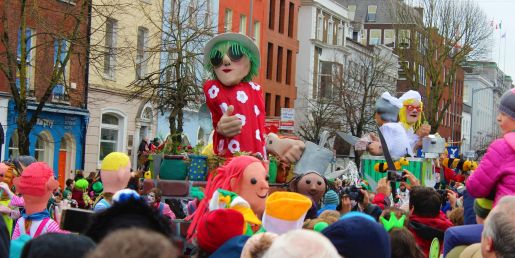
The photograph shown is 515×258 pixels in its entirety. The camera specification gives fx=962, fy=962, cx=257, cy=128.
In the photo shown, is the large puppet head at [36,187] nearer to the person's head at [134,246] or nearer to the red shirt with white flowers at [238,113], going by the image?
the red shirt with white flowers at [238,113]

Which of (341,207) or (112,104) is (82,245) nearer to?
(341,207)

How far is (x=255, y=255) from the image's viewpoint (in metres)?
4.29

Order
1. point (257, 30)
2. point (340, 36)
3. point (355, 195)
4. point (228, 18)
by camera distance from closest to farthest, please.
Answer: point (355, 195), point (228, 18), point (257, 30), point (340, 36)

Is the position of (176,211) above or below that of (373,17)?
below

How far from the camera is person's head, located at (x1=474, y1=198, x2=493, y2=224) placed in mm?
6312

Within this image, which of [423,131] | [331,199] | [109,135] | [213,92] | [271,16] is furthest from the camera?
[271,16]

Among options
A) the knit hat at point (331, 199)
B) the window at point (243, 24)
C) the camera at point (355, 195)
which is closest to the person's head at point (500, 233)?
the knit hat at point (331, 199)

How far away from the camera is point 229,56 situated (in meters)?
10.6

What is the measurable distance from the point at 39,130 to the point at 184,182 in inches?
718

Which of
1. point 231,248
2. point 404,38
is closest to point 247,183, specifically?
point 231,248

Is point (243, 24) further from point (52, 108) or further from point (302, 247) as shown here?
point (302, 247)

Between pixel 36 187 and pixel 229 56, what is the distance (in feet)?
14.2

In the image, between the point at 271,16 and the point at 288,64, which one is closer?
the point at 271,16

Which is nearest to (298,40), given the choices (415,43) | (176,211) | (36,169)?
(415,43)
